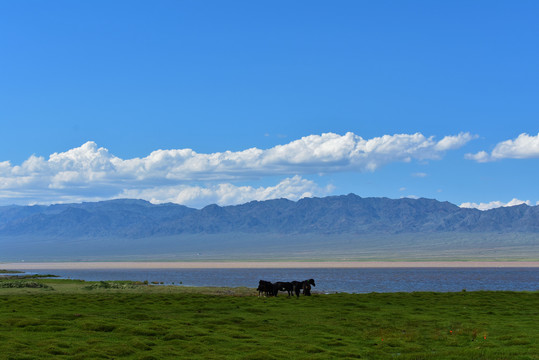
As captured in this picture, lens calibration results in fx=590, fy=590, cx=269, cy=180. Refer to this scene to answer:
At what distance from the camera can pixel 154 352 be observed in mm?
20250

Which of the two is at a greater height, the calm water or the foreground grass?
the foreground grass

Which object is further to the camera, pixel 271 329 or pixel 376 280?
pixel 376 280

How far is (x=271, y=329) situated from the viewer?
1056 inches

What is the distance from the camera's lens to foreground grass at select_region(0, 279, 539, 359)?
20.3 meters

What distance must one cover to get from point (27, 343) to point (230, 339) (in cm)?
752

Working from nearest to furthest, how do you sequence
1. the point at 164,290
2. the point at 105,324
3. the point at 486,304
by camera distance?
the point at 105,324, the point at 486,304, the point at 164,290

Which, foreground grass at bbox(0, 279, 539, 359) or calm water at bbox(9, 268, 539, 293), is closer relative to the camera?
foreground grass at bbox(0, 279, 539, 359)

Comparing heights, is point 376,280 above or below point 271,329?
below

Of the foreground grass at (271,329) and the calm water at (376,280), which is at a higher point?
the foreground grass at (271,329)

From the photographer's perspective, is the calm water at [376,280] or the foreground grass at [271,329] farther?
the calm water at [376,280]

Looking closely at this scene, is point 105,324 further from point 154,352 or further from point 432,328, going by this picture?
point 432,328

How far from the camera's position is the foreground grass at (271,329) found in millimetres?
20284

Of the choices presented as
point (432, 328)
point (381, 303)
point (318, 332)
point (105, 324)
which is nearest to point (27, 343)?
point (105, 324)

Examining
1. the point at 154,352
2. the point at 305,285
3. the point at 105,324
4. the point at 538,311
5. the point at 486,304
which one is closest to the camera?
the point at 154,352
